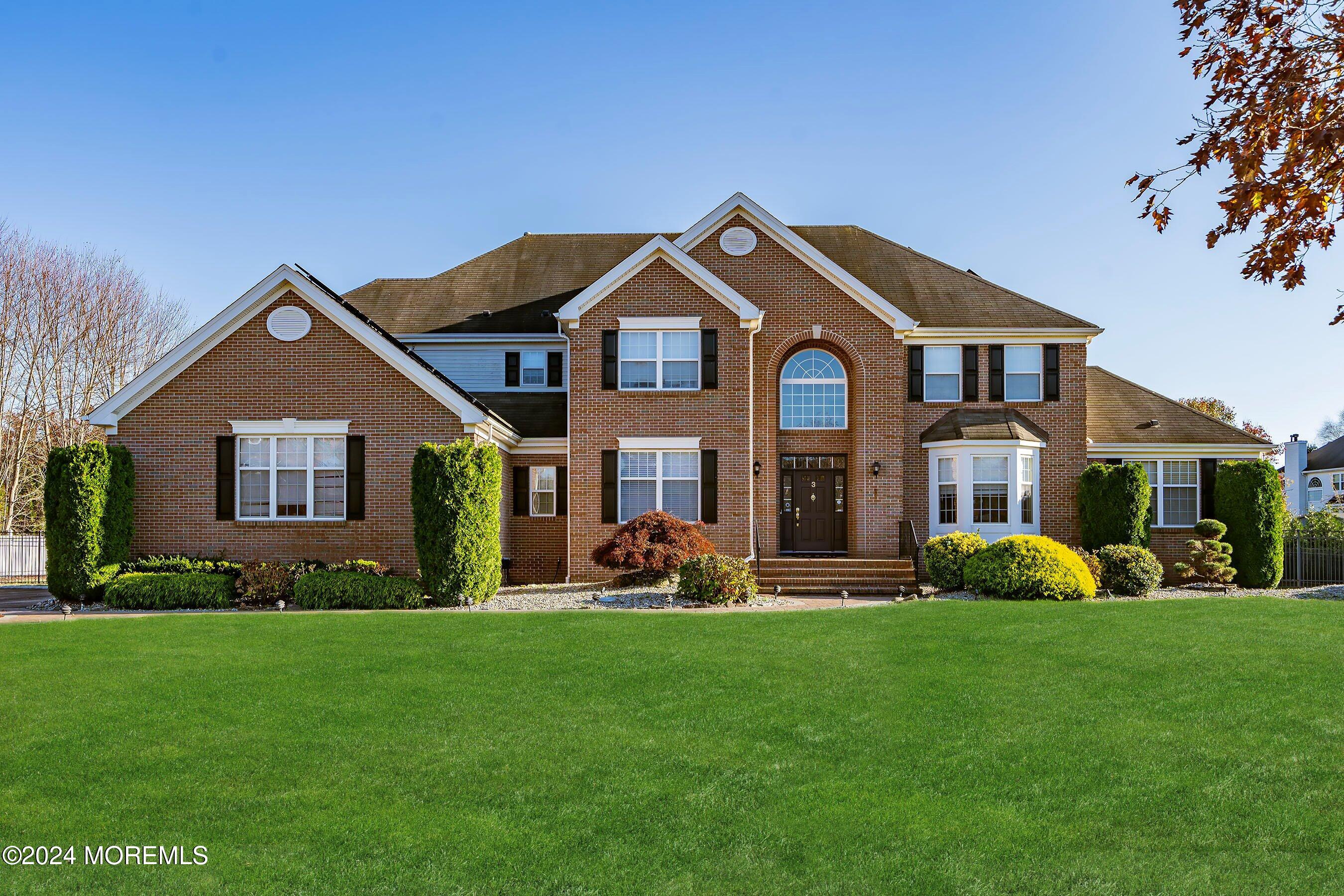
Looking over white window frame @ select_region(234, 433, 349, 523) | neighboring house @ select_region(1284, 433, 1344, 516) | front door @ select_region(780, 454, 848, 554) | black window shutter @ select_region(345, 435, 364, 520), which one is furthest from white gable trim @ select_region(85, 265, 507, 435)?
neighboring house @ select_region(1284, 433, 1344, 516)

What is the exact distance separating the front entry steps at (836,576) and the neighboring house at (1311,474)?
46.8 m

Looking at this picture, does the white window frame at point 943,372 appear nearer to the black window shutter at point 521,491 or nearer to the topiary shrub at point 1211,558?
the topiary shrub at point 1211,558

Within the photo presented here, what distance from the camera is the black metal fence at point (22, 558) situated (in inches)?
1141

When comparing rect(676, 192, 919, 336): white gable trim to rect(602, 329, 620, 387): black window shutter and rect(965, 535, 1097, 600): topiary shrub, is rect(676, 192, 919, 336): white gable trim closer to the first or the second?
rect(602, 329, 620, 387): black window shutter

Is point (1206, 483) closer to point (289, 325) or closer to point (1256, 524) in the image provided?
point (1256, 524)

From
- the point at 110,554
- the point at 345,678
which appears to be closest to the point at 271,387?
the point at 110,554

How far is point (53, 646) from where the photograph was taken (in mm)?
11938

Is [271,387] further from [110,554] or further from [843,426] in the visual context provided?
[843,426]

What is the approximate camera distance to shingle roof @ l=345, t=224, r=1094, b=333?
78.2ft

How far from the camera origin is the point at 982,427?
22375mm

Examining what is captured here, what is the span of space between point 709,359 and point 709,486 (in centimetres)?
302

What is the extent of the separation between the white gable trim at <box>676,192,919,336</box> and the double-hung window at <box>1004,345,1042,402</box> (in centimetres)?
306

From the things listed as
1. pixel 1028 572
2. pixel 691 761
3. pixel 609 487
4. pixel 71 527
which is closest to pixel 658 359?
pixel 609 487

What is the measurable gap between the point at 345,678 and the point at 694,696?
3.94 m
